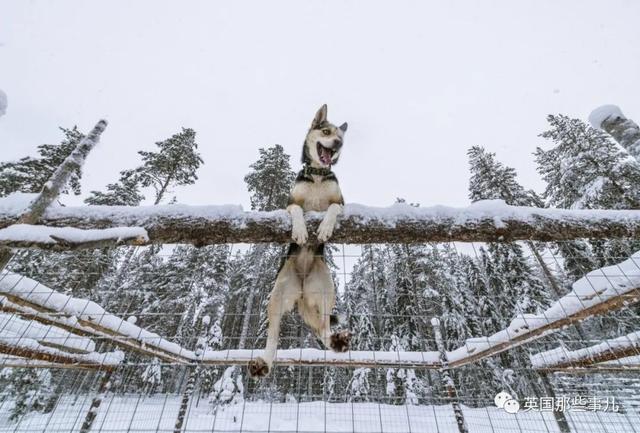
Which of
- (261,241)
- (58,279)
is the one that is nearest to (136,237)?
(261,241)

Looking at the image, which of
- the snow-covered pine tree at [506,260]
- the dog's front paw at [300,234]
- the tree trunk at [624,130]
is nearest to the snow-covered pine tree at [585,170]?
the snow-covered pine tree at [506,260]

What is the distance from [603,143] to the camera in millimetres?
14789

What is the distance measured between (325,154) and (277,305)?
92.0 inches

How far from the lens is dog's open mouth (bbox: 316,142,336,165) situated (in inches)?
172

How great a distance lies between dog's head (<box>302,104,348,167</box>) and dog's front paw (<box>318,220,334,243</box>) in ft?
7.39

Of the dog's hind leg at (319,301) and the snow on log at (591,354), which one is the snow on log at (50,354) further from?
the snow on log at (591,354)

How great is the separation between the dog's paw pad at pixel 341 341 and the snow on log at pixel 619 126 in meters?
3.23

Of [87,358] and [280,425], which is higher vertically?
[87,358]

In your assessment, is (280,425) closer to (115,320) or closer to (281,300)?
(115,320)

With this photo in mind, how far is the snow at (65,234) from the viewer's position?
80.3 inches

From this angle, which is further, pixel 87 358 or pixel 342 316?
pixel 87 358

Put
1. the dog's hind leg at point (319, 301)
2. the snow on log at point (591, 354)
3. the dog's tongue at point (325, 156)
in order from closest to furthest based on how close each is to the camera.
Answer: the dog's hind leg at point (319, 301)
the snow on log at point (591, 354)
the dog's tongue at point (325, 156)

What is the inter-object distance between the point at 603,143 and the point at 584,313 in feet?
57.5

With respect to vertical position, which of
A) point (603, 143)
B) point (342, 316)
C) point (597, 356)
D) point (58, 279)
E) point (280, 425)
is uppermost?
point (603, 143)
